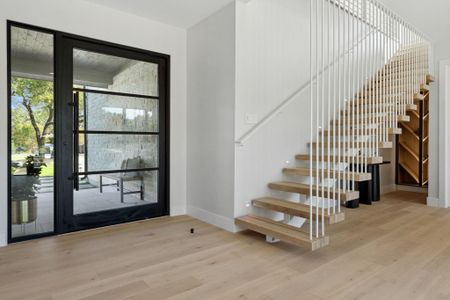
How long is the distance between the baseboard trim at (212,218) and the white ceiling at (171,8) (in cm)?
243

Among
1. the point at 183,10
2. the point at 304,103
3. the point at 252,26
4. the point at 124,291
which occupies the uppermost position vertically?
the point at 183,10

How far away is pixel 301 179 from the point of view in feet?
11.8

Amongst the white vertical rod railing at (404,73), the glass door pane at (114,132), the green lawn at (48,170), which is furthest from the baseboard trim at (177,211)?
the white vertical rod railing at (404,73)

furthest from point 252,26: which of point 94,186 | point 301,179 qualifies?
point 94,186

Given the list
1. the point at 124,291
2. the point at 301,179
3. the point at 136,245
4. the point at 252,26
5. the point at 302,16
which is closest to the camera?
the point at 124,291

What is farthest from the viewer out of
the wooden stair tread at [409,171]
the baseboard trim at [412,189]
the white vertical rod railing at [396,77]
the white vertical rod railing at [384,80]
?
the wooden stair tread at [409,171]

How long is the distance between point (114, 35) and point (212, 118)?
1.50m

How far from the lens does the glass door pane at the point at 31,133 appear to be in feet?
9.19

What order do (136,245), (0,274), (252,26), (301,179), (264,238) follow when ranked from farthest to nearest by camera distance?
(301,179) → (252,26) → (264,238) → (136,245) → (0,274)

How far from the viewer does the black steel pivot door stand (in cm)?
306

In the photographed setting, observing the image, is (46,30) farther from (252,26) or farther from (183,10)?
(252,26)

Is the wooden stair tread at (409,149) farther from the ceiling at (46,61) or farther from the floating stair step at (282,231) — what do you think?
the ceiling at (46,61)

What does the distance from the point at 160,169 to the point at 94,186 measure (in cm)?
82

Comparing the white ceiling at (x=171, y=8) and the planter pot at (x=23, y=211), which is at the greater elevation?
the white ceiling at (x=171, y=8)
